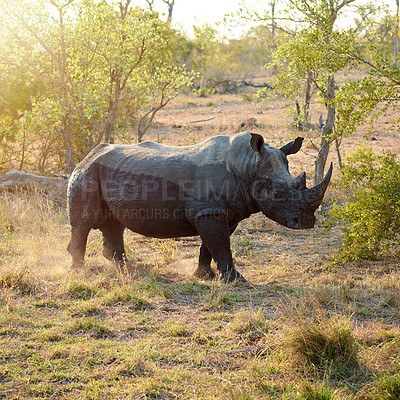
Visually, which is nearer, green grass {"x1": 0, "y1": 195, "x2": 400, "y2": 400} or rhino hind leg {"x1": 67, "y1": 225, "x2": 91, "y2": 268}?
green grass {"x1": 0, "y1": 195, "x2": 400, "y2": 400}

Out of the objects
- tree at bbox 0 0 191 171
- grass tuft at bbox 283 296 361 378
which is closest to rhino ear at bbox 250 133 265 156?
grass tuft at bbox 283 296 361 378

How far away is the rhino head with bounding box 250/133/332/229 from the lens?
213 inches

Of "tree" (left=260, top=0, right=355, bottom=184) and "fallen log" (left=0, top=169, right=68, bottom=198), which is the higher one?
"tree" (left=260, top=0, right=355, bottom=184)

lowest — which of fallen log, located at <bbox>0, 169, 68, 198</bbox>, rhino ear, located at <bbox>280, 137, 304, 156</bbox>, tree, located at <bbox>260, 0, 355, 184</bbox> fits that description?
fallen log, located at <bbox>0, 169, 68, 198</bbox>

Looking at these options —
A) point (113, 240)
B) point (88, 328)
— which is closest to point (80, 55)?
point (113, 240)

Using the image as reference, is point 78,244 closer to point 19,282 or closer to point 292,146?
point 19,282

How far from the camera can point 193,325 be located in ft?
14.7

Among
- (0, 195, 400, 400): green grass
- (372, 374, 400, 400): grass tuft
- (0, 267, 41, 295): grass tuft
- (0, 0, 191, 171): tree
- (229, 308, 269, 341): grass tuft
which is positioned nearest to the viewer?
(372, 374, 400, 400): grass tuft

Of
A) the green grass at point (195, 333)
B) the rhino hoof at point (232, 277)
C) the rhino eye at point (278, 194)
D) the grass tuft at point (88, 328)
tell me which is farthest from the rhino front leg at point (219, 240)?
the grass tuft at point (88, 328)

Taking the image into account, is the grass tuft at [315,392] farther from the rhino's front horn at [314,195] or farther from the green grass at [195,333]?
the rhino's front horn at [314,195]

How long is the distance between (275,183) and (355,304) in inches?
60.1

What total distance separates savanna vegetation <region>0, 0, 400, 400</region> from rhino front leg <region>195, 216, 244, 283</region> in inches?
8.6

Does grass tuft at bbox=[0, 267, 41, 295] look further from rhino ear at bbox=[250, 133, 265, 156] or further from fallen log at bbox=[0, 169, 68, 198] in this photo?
fallen log at bbox=[0, 169, 68, 198]

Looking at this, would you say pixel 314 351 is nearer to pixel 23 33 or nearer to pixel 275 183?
pixel 275 183
